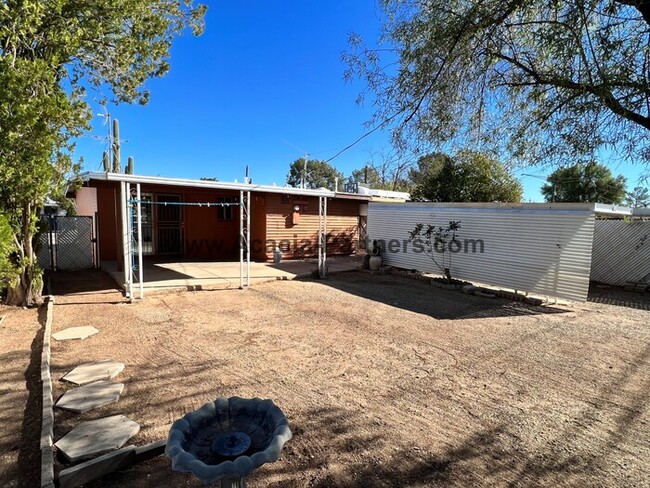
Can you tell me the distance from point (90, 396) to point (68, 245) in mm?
8872

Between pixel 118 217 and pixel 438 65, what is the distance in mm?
10324

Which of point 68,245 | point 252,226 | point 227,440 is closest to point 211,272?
point 252,226

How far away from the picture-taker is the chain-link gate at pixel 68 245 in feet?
33.1

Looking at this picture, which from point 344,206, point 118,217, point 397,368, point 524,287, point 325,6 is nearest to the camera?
point 325,6

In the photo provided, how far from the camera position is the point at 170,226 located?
12.6m

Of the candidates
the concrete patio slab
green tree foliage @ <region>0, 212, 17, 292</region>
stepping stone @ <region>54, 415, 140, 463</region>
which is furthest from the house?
stepping stone @ <region>54, 415, 140, 463</region>

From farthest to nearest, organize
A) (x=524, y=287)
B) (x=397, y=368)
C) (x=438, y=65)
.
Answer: (x=524, y=287) < (x=397, y=368) < (x=438, y=65)

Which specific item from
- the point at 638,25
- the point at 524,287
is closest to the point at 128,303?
the point at 638,25

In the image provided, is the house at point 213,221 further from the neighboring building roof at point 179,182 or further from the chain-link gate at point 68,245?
the chain-link gate at point 68,245

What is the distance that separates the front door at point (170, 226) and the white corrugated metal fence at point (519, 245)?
25.9 feet

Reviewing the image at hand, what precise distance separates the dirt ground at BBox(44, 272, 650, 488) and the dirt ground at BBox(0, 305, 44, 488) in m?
0.22

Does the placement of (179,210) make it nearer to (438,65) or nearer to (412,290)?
(412,290)

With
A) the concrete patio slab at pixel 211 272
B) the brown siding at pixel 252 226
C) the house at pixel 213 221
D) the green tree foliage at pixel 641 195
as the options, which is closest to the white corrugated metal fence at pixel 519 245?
the green tree foliage at pixel 641 195

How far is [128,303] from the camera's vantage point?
7004 millimetres
